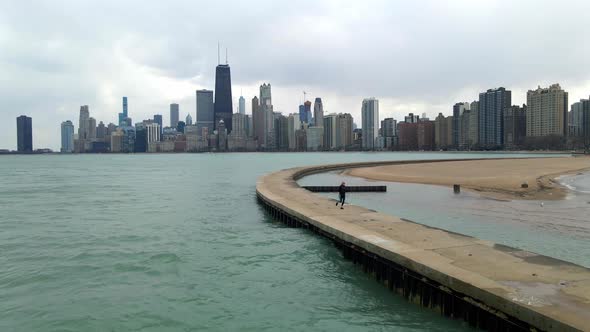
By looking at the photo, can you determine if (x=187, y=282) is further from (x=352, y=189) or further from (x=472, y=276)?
(x=352, y=189)

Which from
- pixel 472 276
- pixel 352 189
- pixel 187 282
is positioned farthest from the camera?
pixel 352 189

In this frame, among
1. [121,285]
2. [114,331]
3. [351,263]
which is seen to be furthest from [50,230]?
[351,263]

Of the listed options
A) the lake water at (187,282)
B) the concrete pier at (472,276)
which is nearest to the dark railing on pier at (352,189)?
the lake water at (187,282)

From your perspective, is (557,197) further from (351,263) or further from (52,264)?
(52,264)

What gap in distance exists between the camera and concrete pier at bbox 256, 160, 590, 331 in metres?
8.34

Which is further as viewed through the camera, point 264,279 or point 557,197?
point 557,197

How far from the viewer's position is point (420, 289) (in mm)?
11461

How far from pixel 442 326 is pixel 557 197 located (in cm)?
2880

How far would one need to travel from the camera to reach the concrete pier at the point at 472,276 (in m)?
8.34

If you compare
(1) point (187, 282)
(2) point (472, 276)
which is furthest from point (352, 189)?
(2) point (472, 276)

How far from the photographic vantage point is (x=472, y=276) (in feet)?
33.4

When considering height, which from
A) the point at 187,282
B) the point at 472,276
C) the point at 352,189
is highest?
the point at 472,276

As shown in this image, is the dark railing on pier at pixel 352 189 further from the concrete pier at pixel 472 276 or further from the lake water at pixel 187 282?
the concrete pier at pixel 472 276

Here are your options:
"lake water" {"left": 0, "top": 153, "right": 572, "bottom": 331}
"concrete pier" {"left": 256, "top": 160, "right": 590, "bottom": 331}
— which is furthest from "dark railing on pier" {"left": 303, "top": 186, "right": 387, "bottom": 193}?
"concrete pier" {"left": 256, "top": 160, "right": 590, "bottom": 331}
